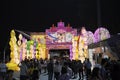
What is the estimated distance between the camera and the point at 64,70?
11.1 m

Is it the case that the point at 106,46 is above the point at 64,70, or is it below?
above

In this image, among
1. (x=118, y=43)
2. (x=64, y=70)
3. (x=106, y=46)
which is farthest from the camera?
(x=106, y=46)

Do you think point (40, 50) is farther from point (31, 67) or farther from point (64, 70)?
point (64, 70)

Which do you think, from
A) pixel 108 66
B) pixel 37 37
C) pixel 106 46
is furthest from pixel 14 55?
pixel 108 66

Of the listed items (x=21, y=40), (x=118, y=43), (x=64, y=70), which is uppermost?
(x=21, y=40)

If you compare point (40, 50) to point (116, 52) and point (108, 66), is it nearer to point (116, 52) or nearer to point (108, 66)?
point (116, 52)

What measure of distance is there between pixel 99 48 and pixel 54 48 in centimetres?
2900

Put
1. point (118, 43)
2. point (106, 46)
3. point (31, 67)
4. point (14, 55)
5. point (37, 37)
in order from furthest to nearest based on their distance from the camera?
point (37, 37)
point (14, 55)
point (106, 46)
point (118, 43)
point (31, 67)

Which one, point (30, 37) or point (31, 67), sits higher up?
point (30, 37)

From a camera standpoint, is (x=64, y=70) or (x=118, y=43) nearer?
(x=64, y=70)

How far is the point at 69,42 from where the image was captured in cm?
5212

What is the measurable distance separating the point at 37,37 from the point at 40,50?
327 centimetres

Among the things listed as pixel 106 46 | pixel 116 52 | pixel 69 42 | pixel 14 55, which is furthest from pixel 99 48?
pixel 69 42

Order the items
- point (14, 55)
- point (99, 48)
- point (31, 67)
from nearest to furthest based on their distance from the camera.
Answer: point (31, 67) < point (99, 48) < point (14, 55)
